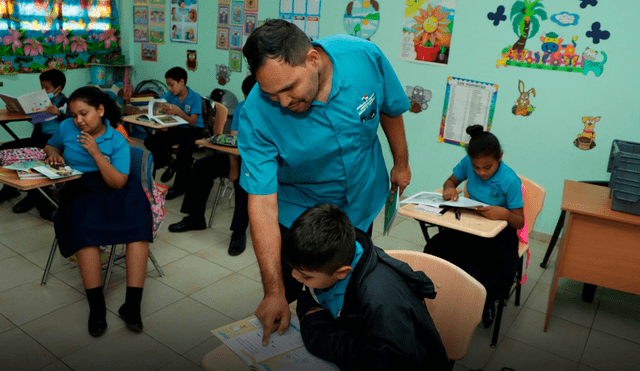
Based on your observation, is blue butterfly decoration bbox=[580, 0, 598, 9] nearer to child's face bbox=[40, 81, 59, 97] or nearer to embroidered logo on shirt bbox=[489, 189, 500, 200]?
embroidered logo on shirt bbox=[489, 189, 500, 200]

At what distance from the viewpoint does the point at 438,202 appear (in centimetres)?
269

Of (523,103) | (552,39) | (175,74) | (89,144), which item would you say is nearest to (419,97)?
(523,103)

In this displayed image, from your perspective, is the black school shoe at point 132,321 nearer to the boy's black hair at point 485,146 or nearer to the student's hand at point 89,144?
the student's hand at point 89,144

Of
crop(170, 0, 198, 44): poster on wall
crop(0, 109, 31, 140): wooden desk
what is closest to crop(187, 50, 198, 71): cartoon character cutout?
crop(170, 0, 198, 44): poster on wall

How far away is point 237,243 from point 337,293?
7.61 ft

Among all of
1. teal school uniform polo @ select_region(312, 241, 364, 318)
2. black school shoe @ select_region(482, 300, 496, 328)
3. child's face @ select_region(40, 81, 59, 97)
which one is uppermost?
child's face @ select_region(40, 81, 59, 97)

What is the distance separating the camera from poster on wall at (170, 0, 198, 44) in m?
5.63

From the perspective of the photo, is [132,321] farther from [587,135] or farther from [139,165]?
[587,135]

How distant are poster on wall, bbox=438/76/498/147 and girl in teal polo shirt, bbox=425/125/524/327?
1.45 metres

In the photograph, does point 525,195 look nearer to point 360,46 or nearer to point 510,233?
point 510,233

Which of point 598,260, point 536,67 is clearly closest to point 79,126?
point 598,260

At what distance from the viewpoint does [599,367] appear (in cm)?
242

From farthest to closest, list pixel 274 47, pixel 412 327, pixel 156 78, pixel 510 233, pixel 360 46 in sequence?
pixel 156 78 → pixel 510 233 → pixel 360 46 → pixel 274 47 → pixel 412 327

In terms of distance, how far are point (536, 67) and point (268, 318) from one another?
10.9ft
